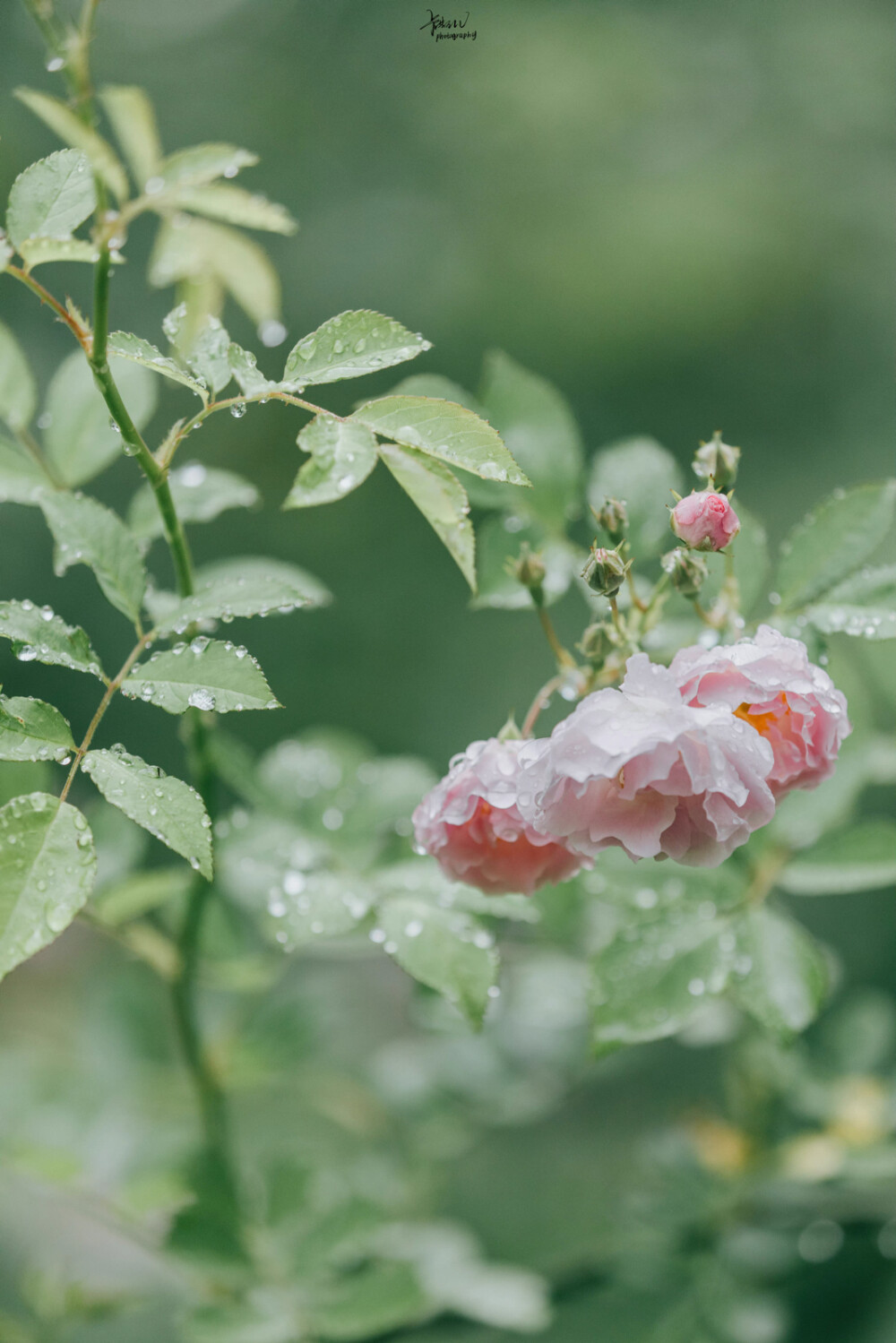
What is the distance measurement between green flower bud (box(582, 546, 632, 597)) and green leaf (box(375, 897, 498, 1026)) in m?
0.23

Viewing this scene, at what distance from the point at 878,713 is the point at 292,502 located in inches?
27.9

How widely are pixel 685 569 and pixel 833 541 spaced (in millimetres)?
162

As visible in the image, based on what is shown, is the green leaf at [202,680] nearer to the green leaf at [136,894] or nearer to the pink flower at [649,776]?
the pink flower at [649,776]

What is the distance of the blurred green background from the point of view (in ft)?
5.83

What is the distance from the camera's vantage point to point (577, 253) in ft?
6.56

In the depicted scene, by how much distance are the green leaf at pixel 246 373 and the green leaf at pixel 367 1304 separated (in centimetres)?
66

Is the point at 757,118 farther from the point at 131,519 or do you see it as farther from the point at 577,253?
the point at 131,519

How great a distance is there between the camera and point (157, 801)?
0.46 meters

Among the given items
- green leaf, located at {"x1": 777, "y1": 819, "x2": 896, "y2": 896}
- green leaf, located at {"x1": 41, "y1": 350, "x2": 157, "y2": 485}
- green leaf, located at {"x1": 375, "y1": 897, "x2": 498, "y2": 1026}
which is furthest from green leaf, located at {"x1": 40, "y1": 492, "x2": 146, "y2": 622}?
green leaf, located at {"x1": 777, "y1": 819, "x2": 896, "y2": 896}

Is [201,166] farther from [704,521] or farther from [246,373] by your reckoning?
[704,521]

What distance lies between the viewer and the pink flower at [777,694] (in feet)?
1.49

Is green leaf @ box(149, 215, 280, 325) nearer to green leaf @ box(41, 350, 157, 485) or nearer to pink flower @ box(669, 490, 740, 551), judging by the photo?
green leaf @ box(41, 350, 157, 485)

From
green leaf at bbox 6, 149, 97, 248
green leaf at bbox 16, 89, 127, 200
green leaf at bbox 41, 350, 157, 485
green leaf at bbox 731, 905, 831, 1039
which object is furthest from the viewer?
green leaf at bbox 41, 350, 157, 485

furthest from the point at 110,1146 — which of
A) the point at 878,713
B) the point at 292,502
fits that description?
the point at 878,713
